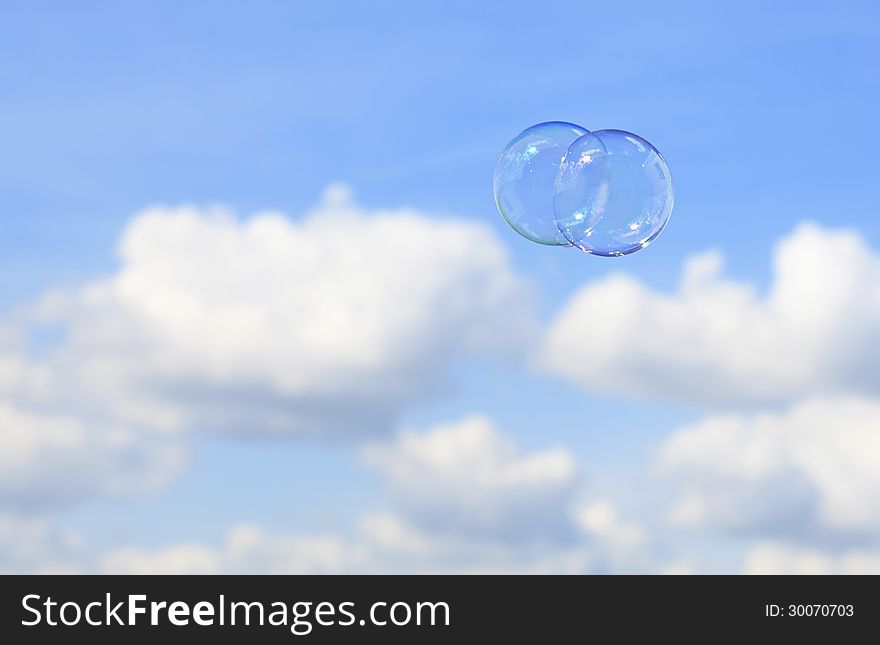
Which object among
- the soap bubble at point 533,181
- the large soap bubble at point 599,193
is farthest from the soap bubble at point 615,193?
the soap bubble at point 533,181

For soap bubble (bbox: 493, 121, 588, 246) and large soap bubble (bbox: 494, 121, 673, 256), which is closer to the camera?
large soap bubble (bbox: 494, 121, 673, 256)

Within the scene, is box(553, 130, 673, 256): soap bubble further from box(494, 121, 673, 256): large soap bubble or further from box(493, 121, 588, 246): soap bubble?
box(493, 121, 588, 246): soap bubble

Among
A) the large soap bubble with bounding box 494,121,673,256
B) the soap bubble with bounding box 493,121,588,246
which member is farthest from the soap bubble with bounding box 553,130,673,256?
the soap bubble with bounding box 493,121,588,246

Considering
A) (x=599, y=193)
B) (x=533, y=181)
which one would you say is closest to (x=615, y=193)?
(x=599, y=193)

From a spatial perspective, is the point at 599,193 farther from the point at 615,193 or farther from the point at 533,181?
the point at 533,181

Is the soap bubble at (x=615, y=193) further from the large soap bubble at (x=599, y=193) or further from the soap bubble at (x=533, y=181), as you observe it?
the soap bubble at (x=533, y=181)
